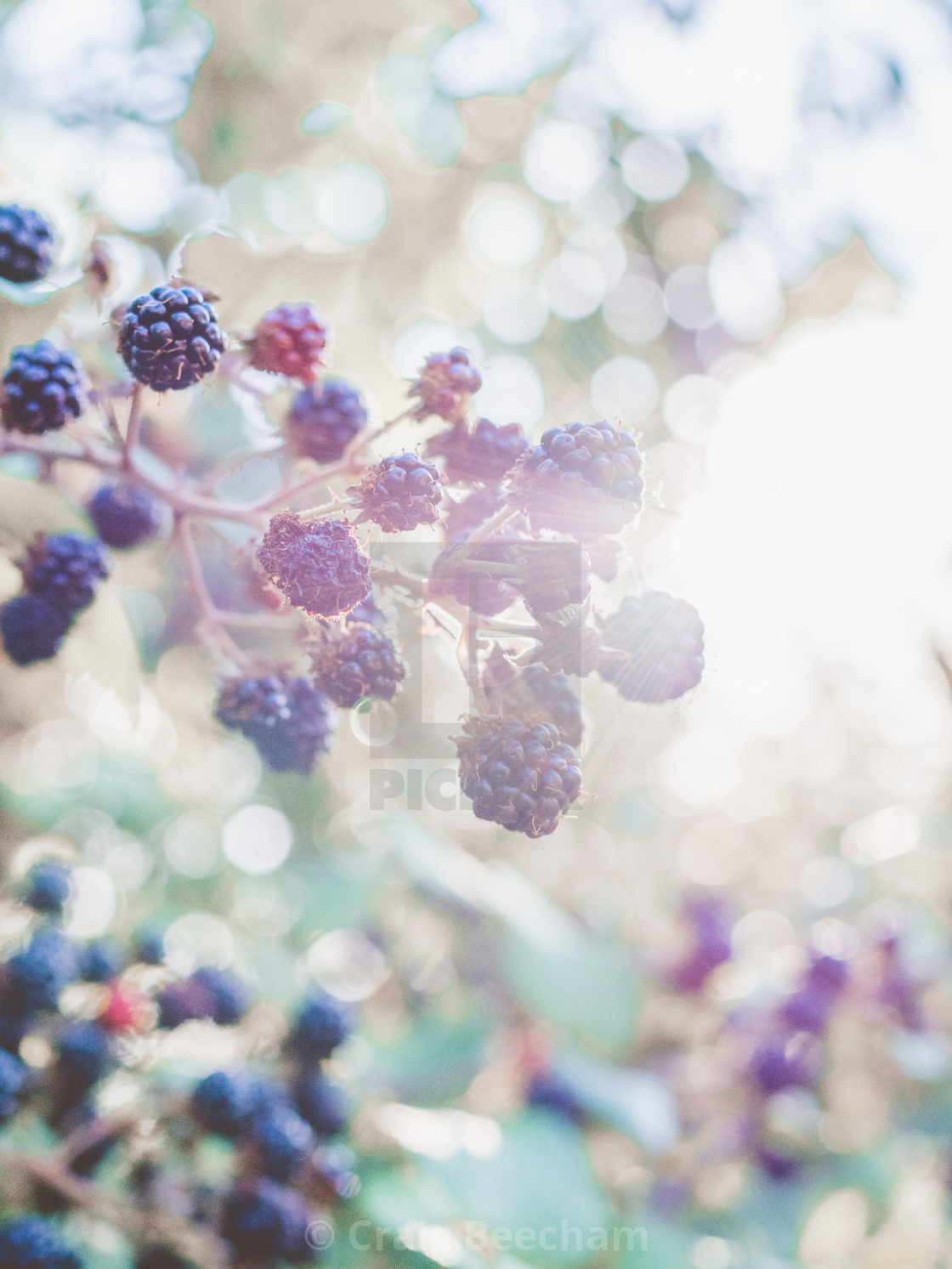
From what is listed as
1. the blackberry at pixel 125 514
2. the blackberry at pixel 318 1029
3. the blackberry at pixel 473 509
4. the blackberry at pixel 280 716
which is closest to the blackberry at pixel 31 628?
the blackberry at pixel 125 514

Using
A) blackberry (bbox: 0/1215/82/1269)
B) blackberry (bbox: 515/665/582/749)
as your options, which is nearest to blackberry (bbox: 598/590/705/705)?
blackberry (bbox: 515/665/582/749)

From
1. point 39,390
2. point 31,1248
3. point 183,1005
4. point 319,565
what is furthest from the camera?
point 183,1005

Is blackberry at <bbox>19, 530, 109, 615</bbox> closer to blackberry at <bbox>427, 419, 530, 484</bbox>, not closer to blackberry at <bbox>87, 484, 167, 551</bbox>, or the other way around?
blackberry at <bbox>87, 484, 167, 551</bbox>

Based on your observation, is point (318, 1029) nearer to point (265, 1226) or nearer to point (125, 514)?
point (265, 1226)

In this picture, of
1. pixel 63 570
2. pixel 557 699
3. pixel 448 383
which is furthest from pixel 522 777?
pixel 63 570

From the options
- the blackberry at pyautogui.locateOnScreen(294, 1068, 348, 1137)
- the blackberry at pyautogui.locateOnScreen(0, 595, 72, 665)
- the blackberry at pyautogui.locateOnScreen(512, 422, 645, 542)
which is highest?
the blackberry at pyautogui.locateOnScreen(512, 422, 645, 542)

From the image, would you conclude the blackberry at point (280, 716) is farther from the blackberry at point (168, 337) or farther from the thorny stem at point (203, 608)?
the blackberry at point (168, 337)
